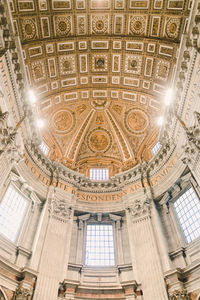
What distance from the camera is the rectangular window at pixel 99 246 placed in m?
14.9

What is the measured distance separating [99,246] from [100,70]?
14370 mm

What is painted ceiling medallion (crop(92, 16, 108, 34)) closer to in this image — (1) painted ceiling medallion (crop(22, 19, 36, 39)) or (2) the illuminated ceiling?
(2) the illuminated ceiling

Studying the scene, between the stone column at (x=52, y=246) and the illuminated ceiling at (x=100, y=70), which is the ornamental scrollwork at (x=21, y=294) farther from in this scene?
the illuminated ceiling at (x=100, y=70)

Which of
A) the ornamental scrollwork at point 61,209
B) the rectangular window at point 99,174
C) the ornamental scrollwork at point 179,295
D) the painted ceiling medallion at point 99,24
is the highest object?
the painted ceiling medallion at point 99,24

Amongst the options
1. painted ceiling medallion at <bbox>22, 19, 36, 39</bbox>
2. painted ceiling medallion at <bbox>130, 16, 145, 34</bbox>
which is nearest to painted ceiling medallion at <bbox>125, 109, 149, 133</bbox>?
painted ceiling medallion at <bbox>130, 16, 145, 34</bbox>

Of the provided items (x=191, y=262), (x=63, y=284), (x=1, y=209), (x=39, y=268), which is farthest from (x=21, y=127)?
(x=191, y=262)

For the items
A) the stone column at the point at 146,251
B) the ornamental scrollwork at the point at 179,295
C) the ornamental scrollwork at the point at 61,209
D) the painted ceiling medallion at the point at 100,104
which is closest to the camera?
the ornamental scrollwork at the point at 179,295

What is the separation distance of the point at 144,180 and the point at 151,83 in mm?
8311

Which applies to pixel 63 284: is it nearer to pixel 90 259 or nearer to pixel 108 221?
pixel 90 259

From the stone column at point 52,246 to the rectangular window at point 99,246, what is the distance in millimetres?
1716

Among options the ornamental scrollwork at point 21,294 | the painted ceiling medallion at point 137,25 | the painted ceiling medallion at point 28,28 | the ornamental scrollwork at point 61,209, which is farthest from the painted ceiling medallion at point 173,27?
the ornamental scrollwork at point 21,294

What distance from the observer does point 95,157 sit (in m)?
23.2

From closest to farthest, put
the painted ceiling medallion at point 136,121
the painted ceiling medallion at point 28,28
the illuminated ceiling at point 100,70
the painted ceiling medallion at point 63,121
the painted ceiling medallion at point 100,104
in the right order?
the painted ceiling medallion at point 28,28, the illuminated ceiling at point 100,70, the painted ceiling medallion at point 63,121, the painted ceiling medallion at point 136,121, the painted ceiling medallion at point 100,104

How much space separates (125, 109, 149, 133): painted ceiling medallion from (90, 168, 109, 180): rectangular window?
505 centimetres
